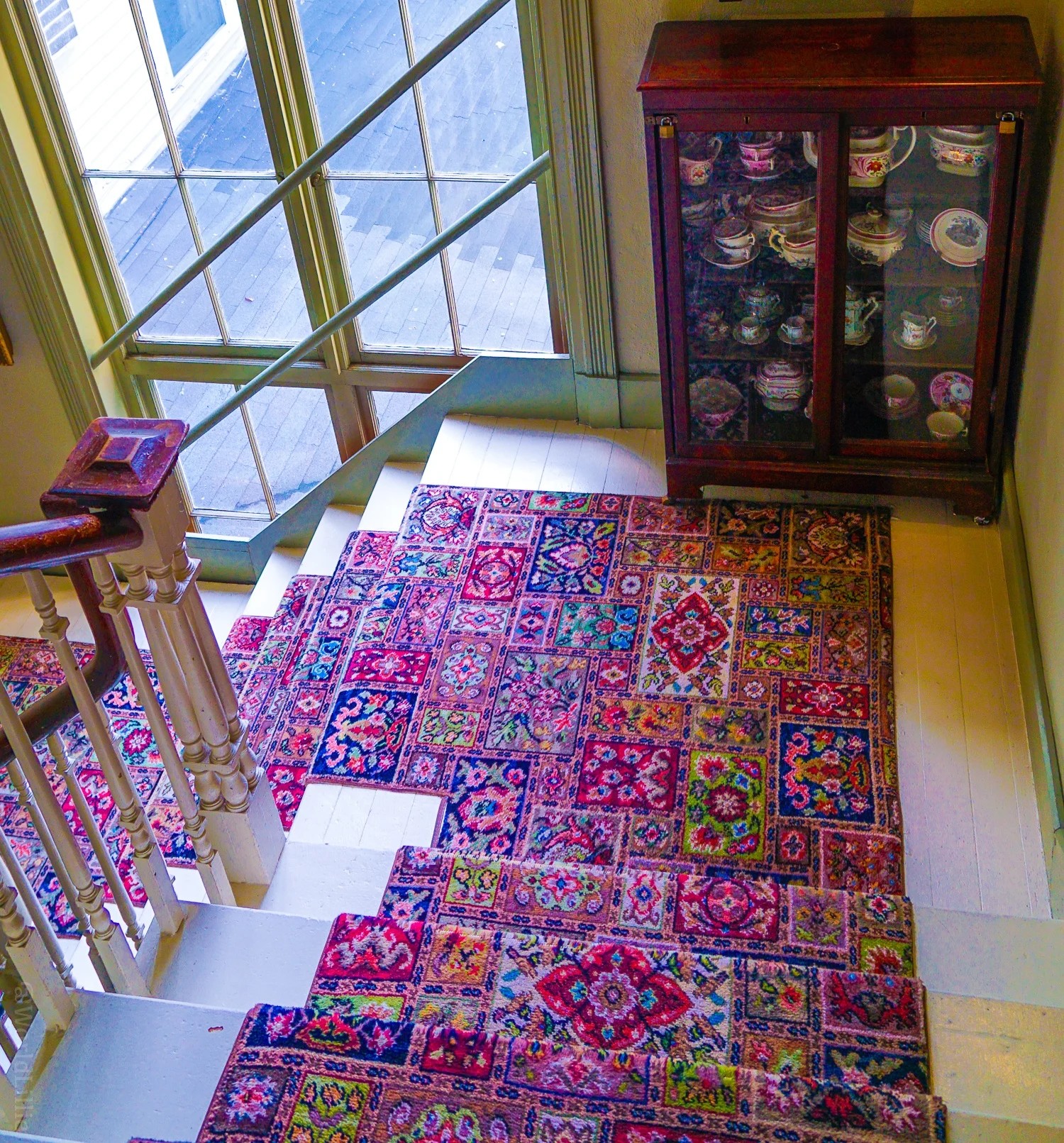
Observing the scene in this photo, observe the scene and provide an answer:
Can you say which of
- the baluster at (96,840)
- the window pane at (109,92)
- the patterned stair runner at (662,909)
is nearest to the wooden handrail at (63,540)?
the baluster at (96,840)

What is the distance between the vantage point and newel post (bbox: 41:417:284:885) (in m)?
2.17

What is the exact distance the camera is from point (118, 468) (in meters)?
2.18

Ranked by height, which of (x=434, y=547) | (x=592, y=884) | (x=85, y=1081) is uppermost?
(x=434, y=547)

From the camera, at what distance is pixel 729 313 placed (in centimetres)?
404

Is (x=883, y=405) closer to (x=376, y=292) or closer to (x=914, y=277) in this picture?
(x=914, y=277)

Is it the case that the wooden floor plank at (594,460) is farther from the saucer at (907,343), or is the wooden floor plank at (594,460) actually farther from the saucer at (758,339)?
the saucer at (907,343)

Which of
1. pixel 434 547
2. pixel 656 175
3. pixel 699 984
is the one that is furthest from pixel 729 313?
pixel 699 984

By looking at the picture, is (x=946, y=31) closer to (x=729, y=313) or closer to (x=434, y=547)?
(x=729, y=313)

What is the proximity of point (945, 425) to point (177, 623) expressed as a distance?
2.60m

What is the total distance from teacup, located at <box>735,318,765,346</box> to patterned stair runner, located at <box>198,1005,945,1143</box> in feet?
7.96

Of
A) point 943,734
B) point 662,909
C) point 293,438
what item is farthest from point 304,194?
point 662,909

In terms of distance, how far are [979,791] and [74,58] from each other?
4.19 metres

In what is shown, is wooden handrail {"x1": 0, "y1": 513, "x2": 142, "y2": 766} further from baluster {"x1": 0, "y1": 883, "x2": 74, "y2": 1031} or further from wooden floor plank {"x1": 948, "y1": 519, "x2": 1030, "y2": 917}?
wooden floor plank {"x1": 948, "y1": 519, "x2": 1030, "y2": 917}

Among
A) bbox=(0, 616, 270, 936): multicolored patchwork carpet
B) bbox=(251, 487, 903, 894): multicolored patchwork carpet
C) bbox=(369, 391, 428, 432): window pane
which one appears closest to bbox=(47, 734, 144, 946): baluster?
bbox=(251, 487, 903, 894): multicolored patchwork carpet
